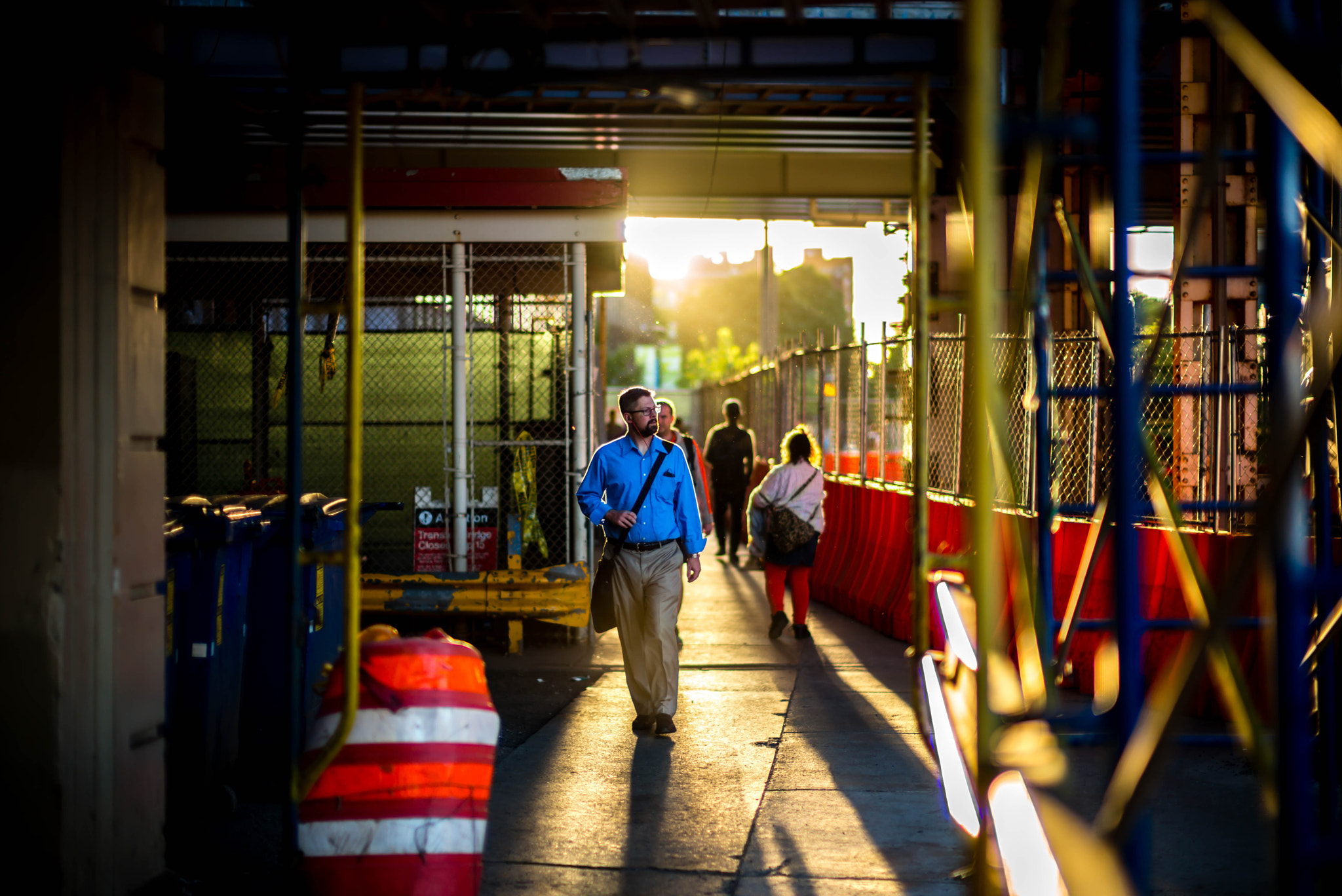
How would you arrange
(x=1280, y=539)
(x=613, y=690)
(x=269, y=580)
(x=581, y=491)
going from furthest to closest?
1. (x=613, y=690)
2. (x=581, y=491)
3. (x=269, y=580)
4. (x=1280, y=539)

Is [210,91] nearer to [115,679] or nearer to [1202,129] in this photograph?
[115,679]

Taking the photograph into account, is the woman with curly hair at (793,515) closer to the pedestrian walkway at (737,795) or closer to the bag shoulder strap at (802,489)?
the bag shoulder strap at (802,489)

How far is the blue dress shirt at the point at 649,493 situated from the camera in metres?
6.43

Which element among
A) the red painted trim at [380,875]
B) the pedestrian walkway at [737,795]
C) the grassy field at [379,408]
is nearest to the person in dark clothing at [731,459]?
the grassy field at [379,408]

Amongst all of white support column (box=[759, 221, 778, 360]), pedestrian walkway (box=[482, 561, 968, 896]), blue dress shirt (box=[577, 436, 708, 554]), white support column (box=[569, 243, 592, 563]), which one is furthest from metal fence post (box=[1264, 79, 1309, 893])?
white support column (box=[759, 221, 778, 360])

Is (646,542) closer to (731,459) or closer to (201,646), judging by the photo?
(201,646)

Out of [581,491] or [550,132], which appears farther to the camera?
[550,132]

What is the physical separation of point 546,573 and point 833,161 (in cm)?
927

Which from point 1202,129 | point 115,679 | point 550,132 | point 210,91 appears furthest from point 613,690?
point 550,132

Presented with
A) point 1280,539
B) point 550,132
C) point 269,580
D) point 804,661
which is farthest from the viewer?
point 550,132

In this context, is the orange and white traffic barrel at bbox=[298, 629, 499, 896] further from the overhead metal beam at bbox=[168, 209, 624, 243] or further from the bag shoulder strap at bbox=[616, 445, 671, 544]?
the overhead metal beam at bbox=[168, 209, 624, 243]

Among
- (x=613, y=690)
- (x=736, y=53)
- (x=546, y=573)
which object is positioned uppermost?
(x=736, y=53)

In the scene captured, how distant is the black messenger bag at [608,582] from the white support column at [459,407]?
283 cm

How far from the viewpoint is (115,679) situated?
3.79 meters
